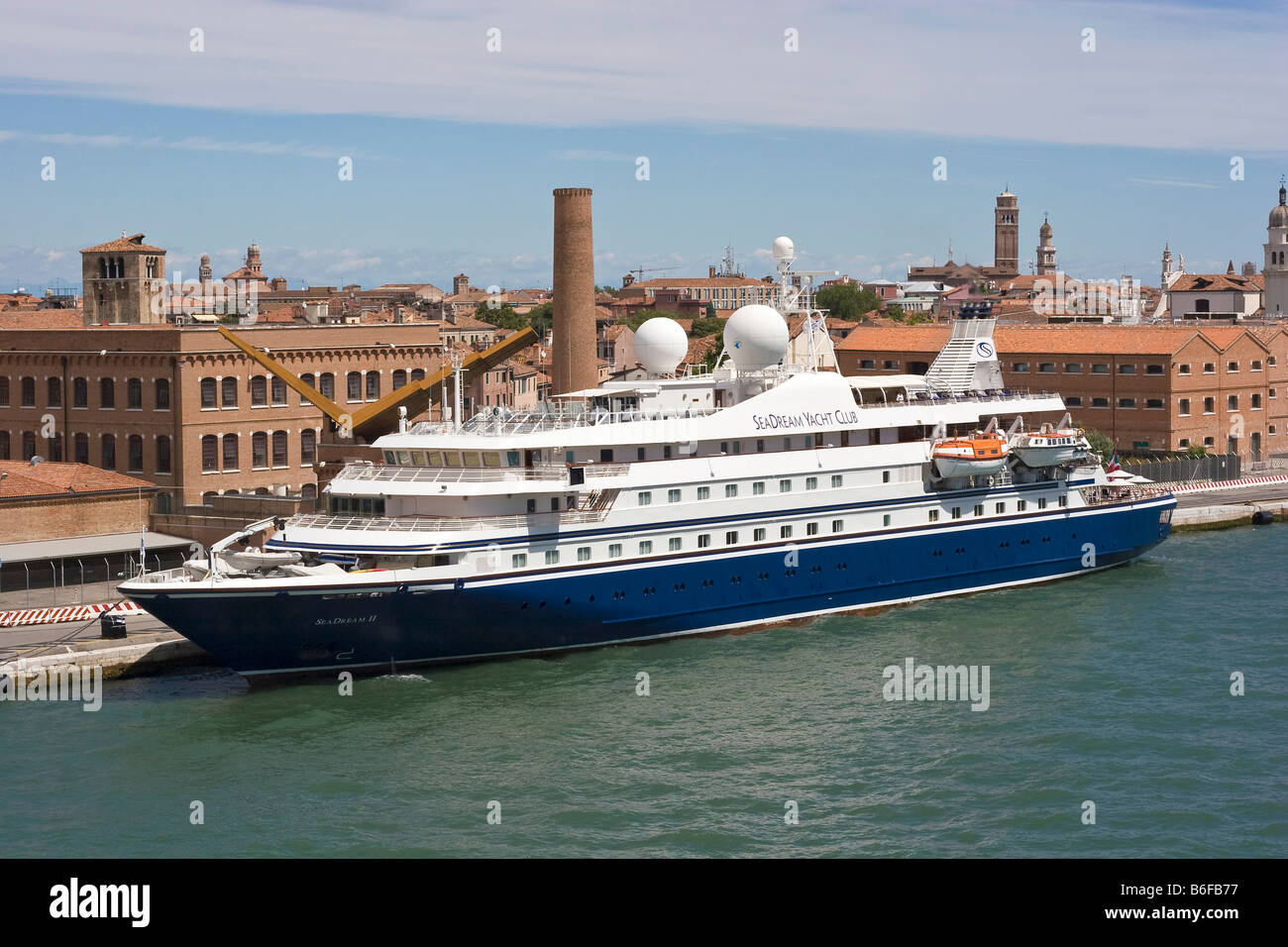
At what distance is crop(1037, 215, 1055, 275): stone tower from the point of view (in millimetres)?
193375

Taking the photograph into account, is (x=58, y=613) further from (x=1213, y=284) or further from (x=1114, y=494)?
(x=1213, y=284)

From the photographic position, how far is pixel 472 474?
35.9 m

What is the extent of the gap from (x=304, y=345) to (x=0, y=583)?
17.8 m

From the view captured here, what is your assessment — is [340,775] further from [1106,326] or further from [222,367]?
[1106,326]

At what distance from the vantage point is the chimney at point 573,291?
61.9 m

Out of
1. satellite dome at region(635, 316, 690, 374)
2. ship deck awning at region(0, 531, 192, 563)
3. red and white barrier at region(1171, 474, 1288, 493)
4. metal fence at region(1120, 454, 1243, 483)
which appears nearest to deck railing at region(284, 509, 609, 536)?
satellite dome at region(635, 316, 690, 374)

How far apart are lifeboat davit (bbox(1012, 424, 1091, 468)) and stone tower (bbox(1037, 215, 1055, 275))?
153 metres

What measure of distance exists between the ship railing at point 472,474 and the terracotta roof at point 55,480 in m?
11.5

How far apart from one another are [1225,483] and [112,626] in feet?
152

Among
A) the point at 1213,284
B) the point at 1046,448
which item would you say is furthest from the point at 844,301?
the point at 1046,448

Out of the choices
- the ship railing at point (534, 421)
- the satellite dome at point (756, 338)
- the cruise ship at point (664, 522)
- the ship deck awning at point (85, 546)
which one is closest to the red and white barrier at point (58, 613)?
the cruise ship at point (664, 522)

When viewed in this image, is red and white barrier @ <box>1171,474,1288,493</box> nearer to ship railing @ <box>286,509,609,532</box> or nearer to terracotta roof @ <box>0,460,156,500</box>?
ship railing @ <box>286,509,609,532</box>

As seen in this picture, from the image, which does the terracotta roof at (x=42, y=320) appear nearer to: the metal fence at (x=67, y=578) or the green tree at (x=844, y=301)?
the metal fence at (x=67, y=578)
